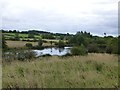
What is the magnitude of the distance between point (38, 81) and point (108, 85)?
230 centimetres

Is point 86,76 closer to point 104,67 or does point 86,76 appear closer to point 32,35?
point 104,67

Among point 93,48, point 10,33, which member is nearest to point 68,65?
point 93,48

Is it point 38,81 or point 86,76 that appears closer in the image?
point 38,81

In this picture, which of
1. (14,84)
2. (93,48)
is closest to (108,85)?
(14,84)

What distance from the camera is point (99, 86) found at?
9.20 meters

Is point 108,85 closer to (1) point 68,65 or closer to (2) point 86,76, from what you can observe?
(2) point 86,76

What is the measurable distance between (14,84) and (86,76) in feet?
9.81

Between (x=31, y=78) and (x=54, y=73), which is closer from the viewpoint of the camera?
(x=31, y=78)


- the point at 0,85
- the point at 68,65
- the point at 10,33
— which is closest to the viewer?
the point at 0,85

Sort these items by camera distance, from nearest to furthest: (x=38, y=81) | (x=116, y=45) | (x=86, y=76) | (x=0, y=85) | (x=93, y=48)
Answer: (x=0, y=85) < (x=38, y=81) < (x=86, y=76) < (x=116, y=45) < (x=93, y=48)

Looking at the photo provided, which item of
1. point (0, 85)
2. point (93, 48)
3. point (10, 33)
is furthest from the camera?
point (10, 33)

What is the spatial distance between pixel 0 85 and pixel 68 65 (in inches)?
227

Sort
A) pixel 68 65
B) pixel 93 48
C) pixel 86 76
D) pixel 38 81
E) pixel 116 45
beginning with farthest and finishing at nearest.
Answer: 1. pixel 93 48
2. pixel 116 45
3. pixel 68 65
4. pixel 86 76
5. pixel 38 81

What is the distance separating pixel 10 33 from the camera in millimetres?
74875
